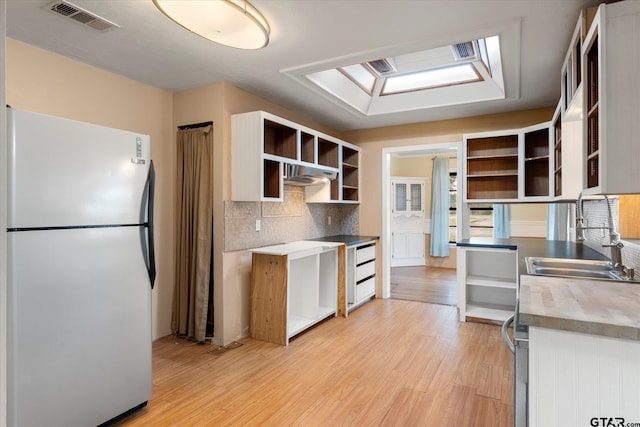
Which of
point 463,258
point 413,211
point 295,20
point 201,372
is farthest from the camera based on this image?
point 413,211

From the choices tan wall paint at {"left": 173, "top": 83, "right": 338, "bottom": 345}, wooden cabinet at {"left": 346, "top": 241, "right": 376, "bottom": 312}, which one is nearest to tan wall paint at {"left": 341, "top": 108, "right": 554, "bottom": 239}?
wooden cabinet at {"left": 346, "top": 241, "right": 376, "bottom": 312}

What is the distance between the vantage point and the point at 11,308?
1632 mm

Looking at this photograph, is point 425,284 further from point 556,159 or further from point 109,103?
point 109,103

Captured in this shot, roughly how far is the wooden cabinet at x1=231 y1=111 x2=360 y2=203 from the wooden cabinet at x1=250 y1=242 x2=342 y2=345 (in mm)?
603

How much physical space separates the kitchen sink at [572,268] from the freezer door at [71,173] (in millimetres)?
2469

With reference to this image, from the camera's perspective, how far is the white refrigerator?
167 centimetres

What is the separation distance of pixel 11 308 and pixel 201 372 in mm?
1481

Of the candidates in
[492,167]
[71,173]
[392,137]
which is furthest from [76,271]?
[492,167]

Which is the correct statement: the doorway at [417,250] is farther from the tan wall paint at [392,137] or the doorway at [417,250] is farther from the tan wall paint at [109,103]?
the tan wall paint at [109,103]

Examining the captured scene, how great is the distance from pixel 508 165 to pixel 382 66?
1920 millimetres

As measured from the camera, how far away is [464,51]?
10.8ft

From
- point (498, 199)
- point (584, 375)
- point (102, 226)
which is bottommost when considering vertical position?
point (584, 375)

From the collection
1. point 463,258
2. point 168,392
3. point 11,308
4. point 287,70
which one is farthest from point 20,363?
point 463,258

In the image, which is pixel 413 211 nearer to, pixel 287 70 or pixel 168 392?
pixel 287 70
